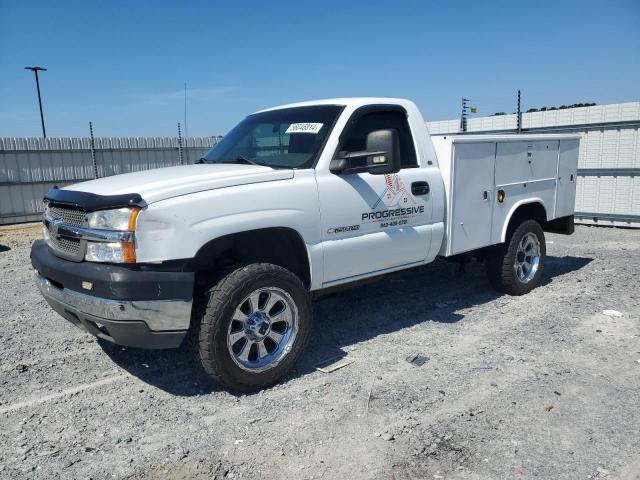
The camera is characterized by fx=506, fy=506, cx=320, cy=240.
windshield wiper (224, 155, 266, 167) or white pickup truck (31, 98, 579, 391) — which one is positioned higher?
windshield wiper (224, 155, 266, 167)

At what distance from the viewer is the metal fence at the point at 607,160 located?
33.8 ft

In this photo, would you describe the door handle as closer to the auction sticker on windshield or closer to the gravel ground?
the auction sticker on windshield

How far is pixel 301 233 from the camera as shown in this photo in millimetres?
3742

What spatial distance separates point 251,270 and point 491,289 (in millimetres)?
3634

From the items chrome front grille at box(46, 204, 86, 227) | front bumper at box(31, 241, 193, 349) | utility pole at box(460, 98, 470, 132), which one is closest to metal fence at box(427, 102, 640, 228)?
utility pole at box(460, 98, 470, 132)

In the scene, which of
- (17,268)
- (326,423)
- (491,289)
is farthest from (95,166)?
(326,423)

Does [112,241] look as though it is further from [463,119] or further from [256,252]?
[463,119]

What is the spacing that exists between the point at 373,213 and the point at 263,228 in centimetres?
103

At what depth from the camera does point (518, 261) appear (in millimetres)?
5910

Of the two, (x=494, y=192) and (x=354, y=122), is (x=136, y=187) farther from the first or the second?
(x=494, y=192)

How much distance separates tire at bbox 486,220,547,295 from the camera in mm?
5621

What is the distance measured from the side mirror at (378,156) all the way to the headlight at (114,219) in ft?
5.05

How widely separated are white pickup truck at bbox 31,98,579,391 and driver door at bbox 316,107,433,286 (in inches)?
0.5

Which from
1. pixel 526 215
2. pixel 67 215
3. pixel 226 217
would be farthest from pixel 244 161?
pixel 526 215
